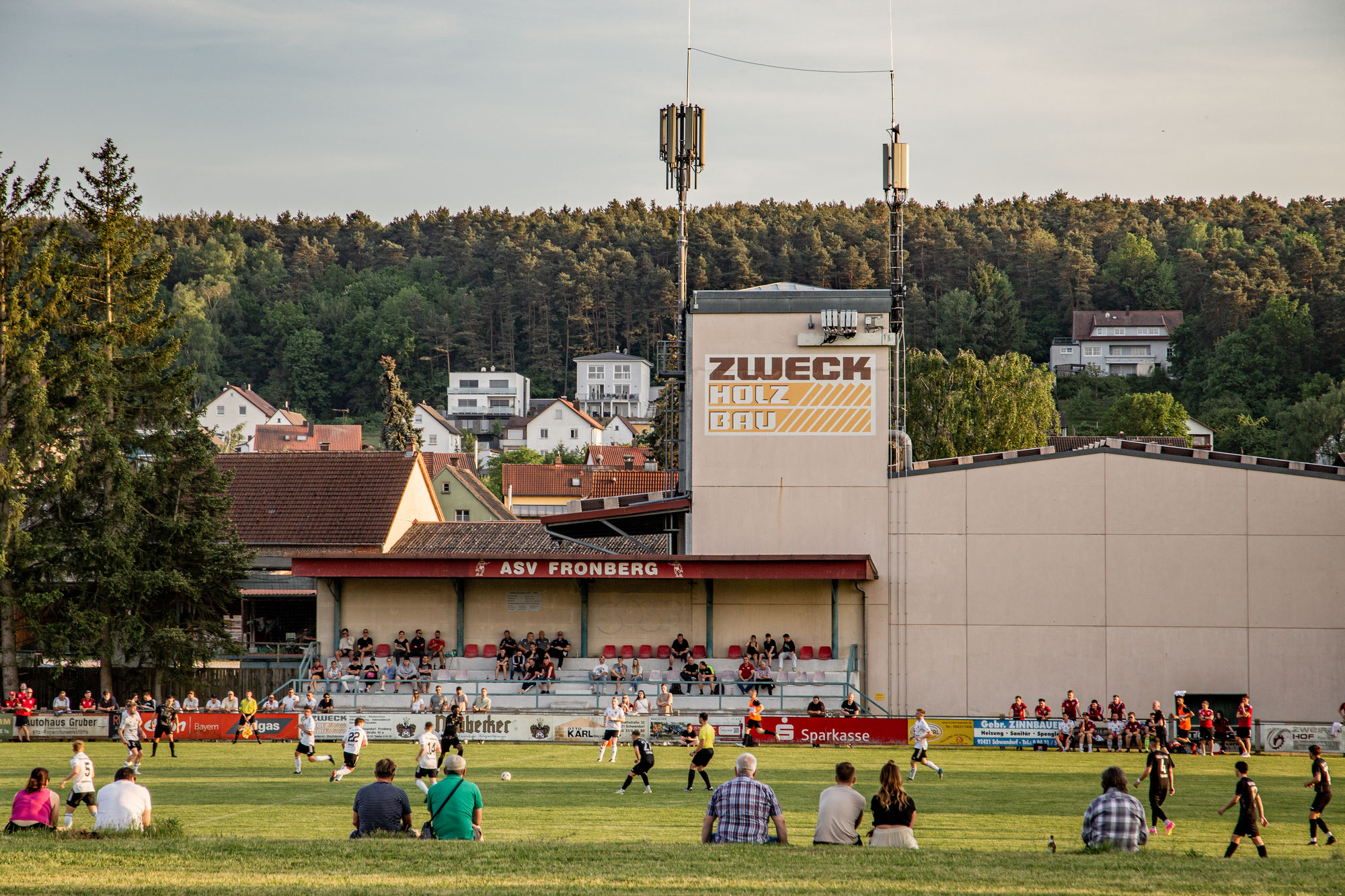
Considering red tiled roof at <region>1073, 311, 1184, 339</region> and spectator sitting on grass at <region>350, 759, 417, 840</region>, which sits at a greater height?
red tiled roof at <region>1073, 311, 1184, 339</region>

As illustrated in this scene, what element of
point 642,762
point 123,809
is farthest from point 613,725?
point 123,809

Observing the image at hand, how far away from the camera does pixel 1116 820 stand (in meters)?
13.8

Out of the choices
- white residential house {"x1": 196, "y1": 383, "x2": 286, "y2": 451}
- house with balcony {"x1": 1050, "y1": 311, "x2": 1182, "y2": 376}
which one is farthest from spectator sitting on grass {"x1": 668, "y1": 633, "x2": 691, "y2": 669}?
white residential house {"x1": 196, "y1": 383, "x2": 286, "y2": 451}

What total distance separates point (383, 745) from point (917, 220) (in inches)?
5727

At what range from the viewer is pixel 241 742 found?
3753 cm

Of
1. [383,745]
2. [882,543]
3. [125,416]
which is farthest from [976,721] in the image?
[125,416]

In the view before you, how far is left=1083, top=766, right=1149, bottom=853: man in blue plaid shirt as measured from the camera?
543 inches

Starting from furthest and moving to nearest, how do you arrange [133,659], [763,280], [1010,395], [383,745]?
[763,280]
[1010,395]
[133,659]
[383,745]

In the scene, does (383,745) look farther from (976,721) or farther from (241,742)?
(976,721)

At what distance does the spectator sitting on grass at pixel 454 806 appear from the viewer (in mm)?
14398

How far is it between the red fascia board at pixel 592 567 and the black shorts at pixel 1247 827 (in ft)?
79.2

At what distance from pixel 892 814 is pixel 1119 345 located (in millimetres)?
141391

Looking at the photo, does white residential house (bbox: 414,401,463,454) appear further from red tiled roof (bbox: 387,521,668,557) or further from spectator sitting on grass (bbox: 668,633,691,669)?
spectator sitting on grass (bbox: 668,633,691,669)

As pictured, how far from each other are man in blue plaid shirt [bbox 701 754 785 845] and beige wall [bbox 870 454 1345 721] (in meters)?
29.6
